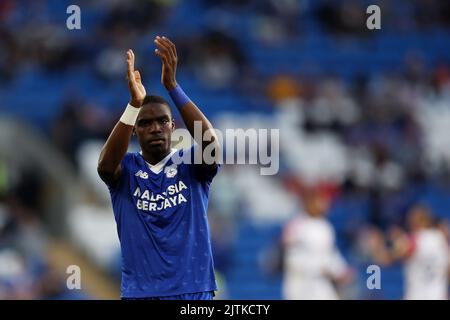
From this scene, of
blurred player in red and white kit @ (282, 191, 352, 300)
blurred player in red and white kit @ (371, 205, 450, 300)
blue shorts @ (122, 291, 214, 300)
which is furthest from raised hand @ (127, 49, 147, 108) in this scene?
blurred player in red and white kit @ (371, 205, 450, 300)

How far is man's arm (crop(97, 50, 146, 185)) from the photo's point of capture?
18.9 ft

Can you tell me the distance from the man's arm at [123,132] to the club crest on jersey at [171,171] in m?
0.26

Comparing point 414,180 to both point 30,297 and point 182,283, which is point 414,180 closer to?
point 30,297

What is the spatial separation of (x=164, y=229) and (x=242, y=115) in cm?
1046

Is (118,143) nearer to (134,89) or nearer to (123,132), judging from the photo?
(123,132)

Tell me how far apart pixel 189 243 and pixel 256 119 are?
34.3 ft

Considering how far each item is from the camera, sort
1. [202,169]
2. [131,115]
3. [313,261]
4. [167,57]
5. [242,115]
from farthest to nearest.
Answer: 1. [242,115]
2. [313,261]
3. [202,169]
4. [131,115]
5. [167,57]

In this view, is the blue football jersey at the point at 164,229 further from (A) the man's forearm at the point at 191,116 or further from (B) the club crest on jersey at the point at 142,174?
(A) the man's forearm at the point at 191,116

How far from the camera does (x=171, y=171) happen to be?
595 cm

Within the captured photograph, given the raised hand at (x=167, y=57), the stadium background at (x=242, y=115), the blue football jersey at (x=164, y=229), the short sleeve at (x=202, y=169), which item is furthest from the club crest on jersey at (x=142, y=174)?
the stadium background at (x=242, y=115)

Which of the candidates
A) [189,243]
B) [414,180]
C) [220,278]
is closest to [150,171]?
[189,243]

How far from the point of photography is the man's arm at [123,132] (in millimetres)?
5750

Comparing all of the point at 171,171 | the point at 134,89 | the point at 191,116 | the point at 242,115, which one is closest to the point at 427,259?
the point at 242,115

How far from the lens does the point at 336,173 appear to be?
15.2 m
